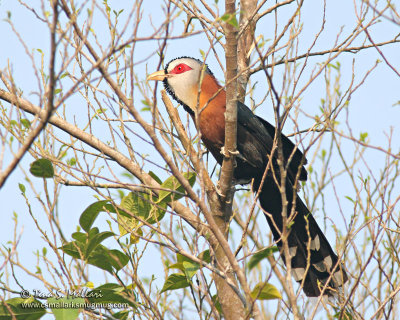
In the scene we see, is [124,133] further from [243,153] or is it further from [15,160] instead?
[15,160]

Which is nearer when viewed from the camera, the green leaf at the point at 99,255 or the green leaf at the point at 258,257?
the green leaf at the point at 258,257

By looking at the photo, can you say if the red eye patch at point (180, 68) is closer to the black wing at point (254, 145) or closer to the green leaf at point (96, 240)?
the black wing at point (254, 145)

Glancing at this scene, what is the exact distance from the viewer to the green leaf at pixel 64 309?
2.68 m

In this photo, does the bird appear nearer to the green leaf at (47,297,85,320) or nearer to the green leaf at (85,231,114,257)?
the green leaf at (85,231,114,257)

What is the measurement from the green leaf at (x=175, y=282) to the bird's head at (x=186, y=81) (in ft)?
6.92

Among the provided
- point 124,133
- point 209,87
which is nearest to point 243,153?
point 209,87

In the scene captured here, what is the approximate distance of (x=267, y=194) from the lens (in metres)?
4.93

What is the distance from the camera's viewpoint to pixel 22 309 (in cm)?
299

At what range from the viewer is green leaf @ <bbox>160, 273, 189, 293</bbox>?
10.6 feet

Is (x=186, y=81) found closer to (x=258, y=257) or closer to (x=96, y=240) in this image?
(x=96, y=240)

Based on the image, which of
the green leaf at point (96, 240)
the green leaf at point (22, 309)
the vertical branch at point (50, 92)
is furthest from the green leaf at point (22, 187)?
the vertical branch at point (50, 92)

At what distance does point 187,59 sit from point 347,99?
227 cm

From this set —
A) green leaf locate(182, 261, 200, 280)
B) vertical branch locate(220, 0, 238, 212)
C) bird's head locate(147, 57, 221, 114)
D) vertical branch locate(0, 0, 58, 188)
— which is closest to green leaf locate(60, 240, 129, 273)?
green leaf locate(182, 261, 200, 280)

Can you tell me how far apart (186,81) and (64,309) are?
298 cm
